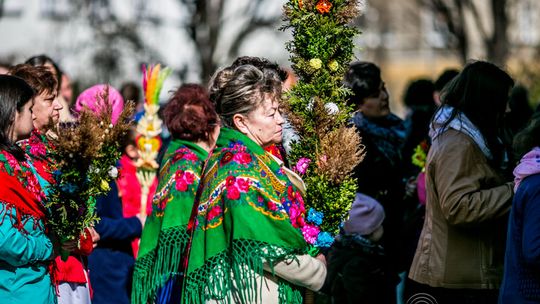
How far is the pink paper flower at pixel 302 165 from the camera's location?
462cm

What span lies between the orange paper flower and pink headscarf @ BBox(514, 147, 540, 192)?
125 centimetres

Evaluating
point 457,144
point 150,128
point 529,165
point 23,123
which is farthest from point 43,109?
point 529,165

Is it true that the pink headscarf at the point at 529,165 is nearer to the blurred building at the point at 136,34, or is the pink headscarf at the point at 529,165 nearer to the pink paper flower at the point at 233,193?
the pink paper flower at the point at 233,193

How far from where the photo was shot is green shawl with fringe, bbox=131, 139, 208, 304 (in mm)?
5375

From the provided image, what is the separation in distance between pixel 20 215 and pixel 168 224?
48.5 inches

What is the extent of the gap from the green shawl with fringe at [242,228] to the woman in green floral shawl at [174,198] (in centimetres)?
104

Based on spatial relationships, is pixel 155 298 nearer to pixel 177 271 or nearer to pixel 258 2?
pixel 177 271

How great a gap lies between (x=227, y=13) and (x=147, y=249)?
16.7 metres

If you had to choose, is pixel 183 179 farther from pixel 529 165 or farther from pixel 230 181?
pixel 529 165

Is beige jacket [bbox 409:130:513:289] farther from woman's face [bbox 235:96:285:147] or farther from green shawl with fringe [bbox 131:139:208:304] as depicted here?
green shawl with fringe [bbox 131:139:208:304]

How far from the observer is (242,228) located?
4.14 metres

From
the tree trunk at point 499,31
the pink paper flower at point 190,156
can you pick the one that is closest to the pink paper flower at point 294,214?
the pink paper flower at point 190,156

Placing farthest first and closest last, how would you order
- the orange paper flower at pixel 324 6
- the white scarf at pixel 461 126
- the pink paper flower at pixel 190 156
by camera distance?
1. the pink paper flower at pixel 190 156
2. the white scarf at pixel 461 126
3. the orange paper flower at pixel 324 6

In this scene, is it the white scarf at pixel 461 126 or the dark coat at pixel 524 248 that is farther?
the white scarf at pixel 461 126
